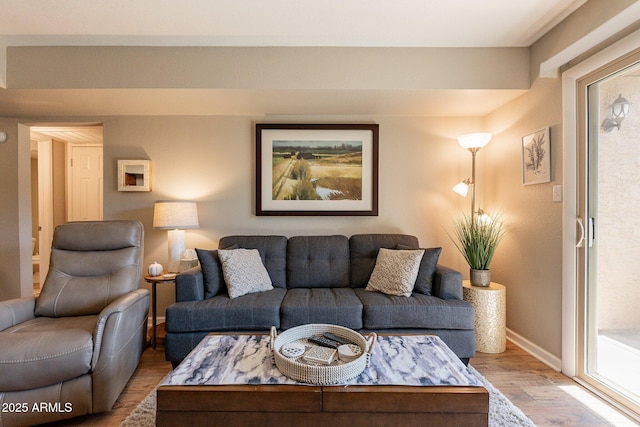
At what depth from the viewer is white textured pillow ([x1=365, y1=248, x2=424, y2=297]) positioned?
7.74 ft

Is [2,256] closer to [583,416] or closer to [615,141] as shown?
[583,416]

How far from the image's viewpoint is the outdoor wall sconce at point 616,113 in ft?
6.03

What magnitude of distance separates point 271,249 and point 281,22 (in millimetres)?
1831

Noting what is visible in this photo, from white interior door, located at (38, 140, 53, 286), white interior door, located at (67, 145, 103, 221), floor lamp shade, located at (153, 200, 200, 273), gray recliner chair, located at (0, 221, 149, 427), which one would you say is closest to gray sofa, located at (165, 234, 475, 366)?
gray recliner chair, located at (0, 221, 149, 427)

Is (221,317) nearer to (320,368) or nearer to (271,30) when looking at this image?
(320,368)

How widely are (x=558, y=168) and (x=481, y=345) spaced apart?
1.50m

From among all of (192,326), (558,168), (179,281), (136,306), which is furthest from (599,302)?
(136,306)

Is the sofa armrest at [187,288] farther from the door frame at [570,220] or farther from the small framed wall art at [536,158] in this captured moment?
the small framed wall art at [536,158]

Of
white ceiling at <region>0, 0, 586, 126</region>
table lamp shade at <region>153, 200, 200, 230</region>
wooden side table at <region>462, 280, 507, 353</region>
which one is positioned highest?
white ceiling at <region>0, 0, 586, 126</region>

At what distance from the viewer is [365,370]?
133cm

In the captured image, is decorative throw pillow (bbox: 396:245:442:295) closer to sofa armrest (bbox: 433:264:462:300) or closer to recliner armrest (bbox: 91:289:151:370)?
sofa armrest (bbox: 433:264:462:300)

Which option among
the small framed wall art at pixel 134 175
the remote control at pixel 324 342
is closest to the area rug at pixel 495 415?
the remote control at pixel 324 342

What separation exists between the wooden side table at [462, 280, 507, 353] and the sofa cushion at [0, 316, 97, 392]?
2.68 metres

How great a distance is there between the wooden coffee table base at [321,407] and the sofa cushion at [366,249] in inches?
60.0
